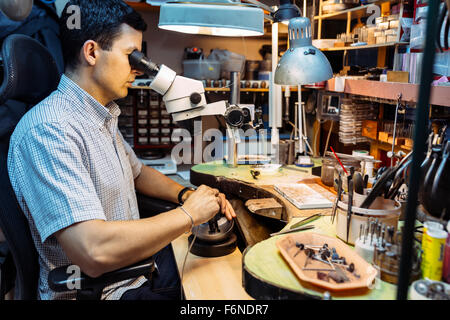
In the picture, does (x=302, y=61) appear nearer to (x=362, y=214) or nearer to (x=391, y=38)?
(x=362, y=214)

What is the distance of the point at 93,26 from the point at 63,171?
545mm

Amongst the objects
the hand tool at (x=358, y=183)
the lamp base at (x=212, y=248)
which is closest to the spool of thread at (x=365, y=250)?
the hand tool at (x=358, y=183)

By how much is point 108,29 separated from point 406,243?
1163 millimetres

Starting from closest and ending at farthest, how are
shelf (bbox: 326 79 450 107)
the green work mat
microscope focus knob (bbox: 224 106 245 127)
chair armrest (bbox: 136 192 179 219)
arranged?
the green work mat → chair armrest (bbox: 136 192 179 219) → microscope focus knob (bbox: 224 106 245 127) → shelf (bbox: 326 79 450 107)

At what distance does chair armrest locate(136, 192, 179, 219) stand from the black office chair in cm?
50

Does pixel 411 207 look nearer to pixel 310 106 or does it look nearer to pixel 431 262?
pixel 431 262

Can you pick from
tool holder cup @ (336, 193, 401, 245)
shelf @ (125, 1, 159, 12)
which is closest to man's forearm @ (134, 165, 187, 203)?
tool holder cup @ (336, 193, 401, 245)

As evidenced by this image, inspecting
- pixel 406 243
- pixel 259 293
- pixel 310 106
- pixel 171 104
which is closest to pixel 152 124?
pixel 310 106

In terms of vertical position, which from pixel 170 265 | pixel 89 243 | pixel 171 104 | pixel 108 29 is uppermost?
pixel 108 29

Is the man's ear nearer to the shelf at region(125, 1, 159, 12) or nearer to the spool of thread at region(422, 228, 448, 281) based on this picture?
the spool of thread at region(422, 228, 448, 281)

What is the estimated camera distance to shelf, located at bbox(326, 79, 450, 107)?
198 cm

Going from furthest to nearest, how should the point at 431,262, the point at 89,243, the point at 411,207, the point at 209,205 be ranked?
the point at 209,205 < the point at 89,243 < the point at 431,262 < the point at 411,207

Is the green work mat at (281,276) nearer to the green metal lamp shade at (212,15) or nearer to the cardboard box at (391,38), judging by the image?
the green metal lamp shade at (212,15)

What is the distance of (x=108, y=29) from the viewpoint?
Result: 1304 millimetres
